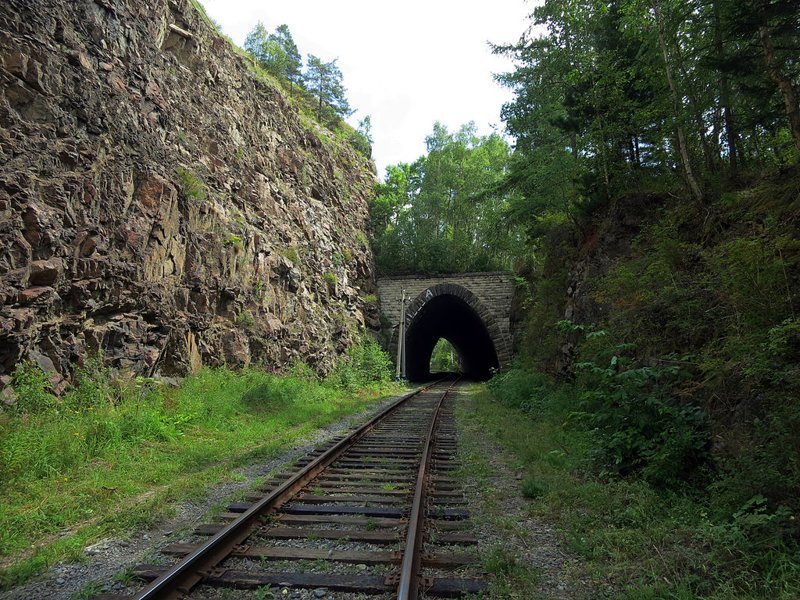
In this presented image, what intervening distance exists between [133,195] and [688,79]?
40.4ft

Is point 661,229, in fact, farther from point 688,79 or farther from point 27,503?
point 27,503

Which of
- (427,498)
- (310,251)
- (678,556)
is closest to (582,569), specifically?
(678,556)

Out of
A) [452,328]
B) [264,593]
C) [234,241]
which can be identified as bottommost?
[264,593]

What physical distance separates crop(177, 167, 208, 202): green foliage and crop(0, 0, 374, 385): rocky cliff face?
49 mm

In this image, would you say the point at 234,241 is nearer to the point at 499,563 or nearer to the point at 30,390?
the point at 30,390

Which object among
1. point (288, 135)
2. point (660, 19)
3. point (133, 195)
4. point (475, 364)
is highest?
point (288, 135)

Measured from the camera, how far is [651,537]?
3721 millimetres

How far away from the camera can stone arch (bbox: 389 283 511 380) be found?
79.2 feet

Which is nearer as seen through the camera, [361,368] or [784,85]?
[784,85]

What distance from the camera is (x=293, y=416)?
1059 centimetres

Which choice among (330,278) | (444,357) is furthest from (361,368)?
(444,357)

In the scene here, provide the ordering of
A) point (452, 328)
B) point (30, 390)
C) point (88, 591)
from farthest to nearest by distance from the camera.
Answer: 1. point (452, 328)
2. point (30, 390)
3. point (88, 591)

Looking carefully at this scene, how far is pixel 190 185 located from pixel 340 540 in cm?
1021

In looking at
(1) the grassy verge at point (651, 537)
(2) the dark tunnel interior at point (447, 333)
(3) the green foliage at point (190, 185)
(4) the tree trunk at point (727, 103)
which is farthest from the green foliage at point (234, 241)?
(2) the dark tunnel interior at point (447, 333)
